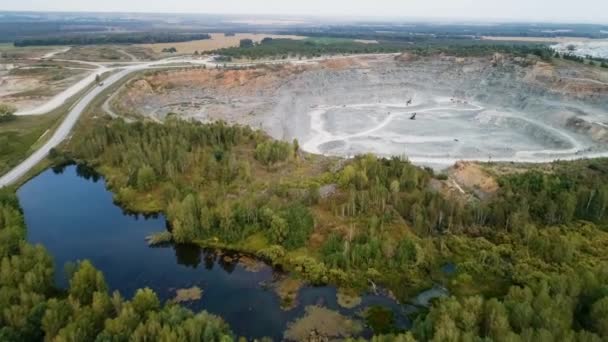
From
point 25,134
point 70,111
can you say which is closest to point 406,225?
point 25,134

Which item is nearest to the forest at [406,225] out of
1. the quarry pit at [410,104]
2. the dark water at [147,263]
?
the dark water at [147,263]

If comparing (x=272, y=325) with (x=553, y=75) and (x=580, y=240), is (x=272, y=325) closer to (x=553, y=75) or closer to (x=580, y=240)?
(x=580, y=240)

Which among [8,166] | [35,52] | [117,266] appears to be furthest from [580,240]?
[35,52]

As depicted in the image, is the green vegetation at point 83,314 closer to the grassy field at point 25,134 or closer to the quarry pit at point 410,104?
the grassy field at point 25,134

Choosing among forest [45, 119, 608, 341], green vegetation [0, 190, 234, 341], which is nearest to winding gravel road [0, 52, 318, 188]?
forest [45, 119, 608, 341]

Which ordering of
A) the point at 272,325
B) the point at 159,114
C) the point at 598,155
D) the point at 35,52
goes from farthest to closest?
the point at 35,52, the point at 159,114, the point at 598,155, the point at 272,325

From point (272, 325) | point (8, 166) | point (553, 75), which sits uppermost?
point (553, 75)
